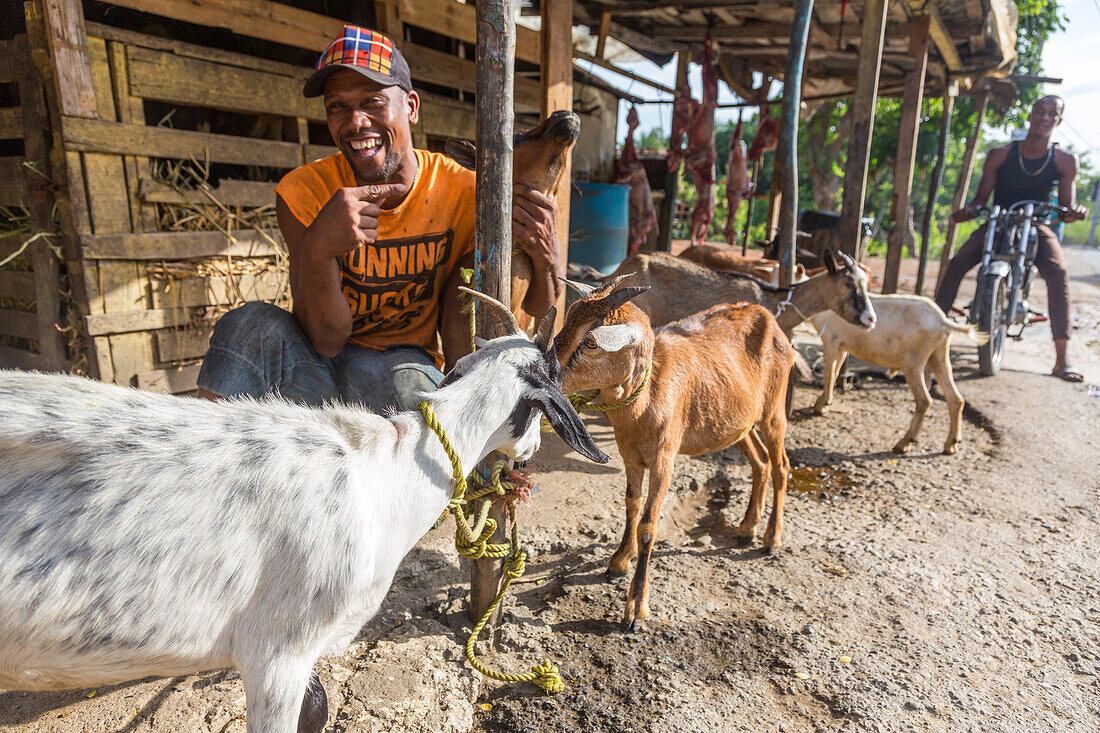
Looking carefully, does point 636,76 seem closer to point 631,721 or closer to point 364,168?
point 364,168

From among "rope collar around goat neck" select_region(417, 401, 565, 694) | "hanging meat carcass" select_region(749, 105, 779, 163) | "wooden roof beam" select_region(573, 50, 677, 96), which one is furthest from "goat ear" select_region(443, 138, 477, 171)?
"hanging meat carcass" select_region(749, 105, 779, 163)

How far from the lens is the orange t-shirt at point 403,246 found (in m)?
2.82

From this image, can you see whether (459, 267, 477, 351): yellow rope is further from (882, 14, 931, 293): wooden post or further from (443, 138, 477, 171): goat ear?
(882, 14, 931, 293): wooden post

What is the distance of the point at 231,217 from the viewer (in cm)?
439

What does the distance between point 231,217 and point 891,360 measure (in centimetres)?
561

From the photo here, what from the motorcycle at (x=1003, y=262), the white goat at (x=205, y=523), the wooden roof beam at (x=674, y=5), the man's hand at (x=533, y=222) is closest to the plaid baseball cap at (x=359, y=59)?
the man's hand at (x=533, y=222)

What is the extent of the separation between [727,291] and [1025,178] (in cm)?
511

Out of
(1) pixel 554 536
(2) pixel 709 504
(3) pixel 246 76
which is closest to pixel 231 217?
(3) pixel 246 76

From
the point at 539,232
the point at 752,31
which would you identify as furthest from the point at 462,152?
the point at 752,31

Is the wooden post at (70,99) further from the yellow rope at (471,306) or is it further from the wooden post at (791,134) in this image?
the wooden post at (791,134)

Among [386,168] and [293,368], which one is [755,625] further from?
[386,168]

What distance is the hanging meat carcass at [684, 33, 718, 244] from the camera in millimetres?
8680

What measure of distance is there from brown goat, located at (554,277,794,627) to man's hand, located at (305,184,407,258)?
2.80 ft

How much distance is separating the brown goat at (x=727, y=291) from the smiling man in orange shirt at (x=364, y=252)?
278cm
